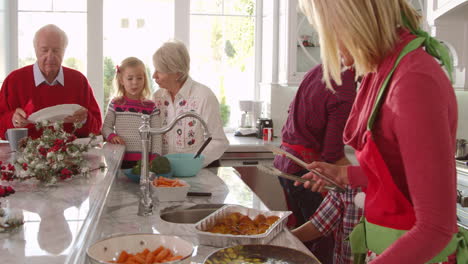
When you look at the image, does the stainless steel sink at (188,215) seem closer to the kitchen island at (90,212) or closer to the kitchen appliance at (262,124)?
the kitchen island at (90,212)

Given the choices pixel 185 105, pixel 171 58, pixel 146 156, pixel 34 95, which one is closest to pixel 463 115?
pixel 185 105

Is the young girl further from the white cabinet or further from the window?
the window

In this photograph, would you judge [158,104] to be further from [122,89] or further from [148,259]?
[148,259]

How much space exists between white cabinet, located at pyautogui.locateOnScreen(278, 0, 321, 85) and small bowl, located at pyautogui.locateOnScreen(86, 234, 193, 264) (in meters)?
3.35

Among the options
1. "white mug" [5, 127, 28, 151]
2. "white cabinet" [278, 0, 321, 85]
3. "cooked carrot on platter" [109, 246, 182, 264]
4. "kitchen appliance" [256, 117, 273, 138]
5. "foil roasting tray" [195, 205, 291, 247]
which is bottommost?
"foil roasting tray" [195, 205, 291, 247]

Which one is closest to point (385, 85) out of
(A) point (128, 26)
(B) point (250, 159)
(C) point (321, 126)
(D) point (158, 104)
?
(C) point (321, 126)

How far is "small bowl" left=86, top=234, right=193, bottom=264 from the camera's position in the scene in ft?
4.11

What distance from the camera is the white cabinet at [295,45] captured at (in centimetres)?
452

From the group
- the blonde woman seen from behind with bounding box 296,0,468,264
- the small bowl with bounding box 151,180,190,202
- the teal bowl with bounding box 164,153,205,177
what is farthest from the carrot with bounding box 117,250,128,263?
the teal bowl with bounding box 164,153,205,177

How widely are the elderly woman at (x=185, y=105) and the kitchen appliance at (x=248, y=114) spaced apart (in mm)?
1914

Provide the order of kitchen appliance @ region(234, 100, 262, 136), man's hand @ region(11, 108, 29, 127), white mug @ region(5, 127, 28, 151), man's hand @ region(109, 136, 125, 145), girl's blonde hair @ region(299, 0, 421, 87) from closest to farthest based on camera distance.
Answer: girl's blonde hair @ region(299, 0, 421, 87) → white mug @ region(5, 127, 28, 151) → man's hand @ region(11, 108, 29, 127) → man's hand @ region(109, 136, 125, 145) → kitchen appliance @ region(234, 100, 262, 136)

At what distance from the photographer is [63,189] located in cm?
173

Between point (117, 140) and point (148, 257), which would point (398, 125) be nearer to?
point (148, 257)

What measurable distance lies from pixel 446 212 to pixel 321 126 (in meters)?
1.67
